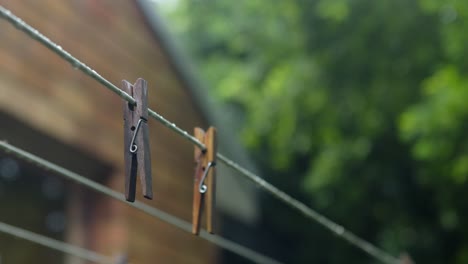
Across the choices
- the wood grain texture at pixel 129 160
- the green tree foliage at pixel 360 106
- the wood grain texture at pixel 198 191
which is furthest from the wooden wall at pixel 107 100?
the wood grain texture at pixel 129 160

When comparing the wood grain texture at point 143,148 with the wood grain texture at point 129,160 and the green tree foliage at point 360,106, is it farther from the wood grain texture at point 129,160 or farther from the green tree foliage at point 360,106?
the green tree foliage at point 360,106

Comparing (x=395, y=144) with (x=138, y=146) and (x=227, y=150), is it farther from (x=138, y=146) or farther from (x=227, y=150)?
(x=138, y=146)

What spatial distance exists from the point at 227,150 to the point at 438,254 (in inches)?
81.8

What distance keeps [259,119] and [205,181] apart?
438 cm

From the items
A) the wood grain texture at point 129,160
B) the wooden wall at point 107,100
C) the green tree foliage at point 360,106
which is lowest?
the wood grain texture at point 129,160

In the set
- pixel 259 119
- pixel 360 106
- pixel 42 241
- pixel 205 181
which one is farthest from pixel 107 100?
pixel 205 181

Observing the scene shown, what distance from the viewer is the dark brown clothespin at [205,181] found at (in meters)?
2.00

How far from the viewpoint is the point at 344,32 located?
20.7ft

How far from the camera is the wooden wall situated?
3.98m

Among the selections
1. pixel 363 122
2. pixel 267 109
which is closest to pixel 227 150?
pixel 267 109

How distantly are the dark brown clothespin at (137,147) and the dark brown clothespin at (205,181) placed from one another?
30 cm

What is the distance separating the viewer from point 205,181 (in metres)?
2.10

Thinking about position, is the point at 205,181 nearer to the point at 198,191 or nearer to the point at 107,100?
the point at 198,191

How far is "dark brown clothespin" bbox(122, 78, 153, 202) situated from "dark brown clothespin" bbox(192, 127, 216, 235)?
0.30m
